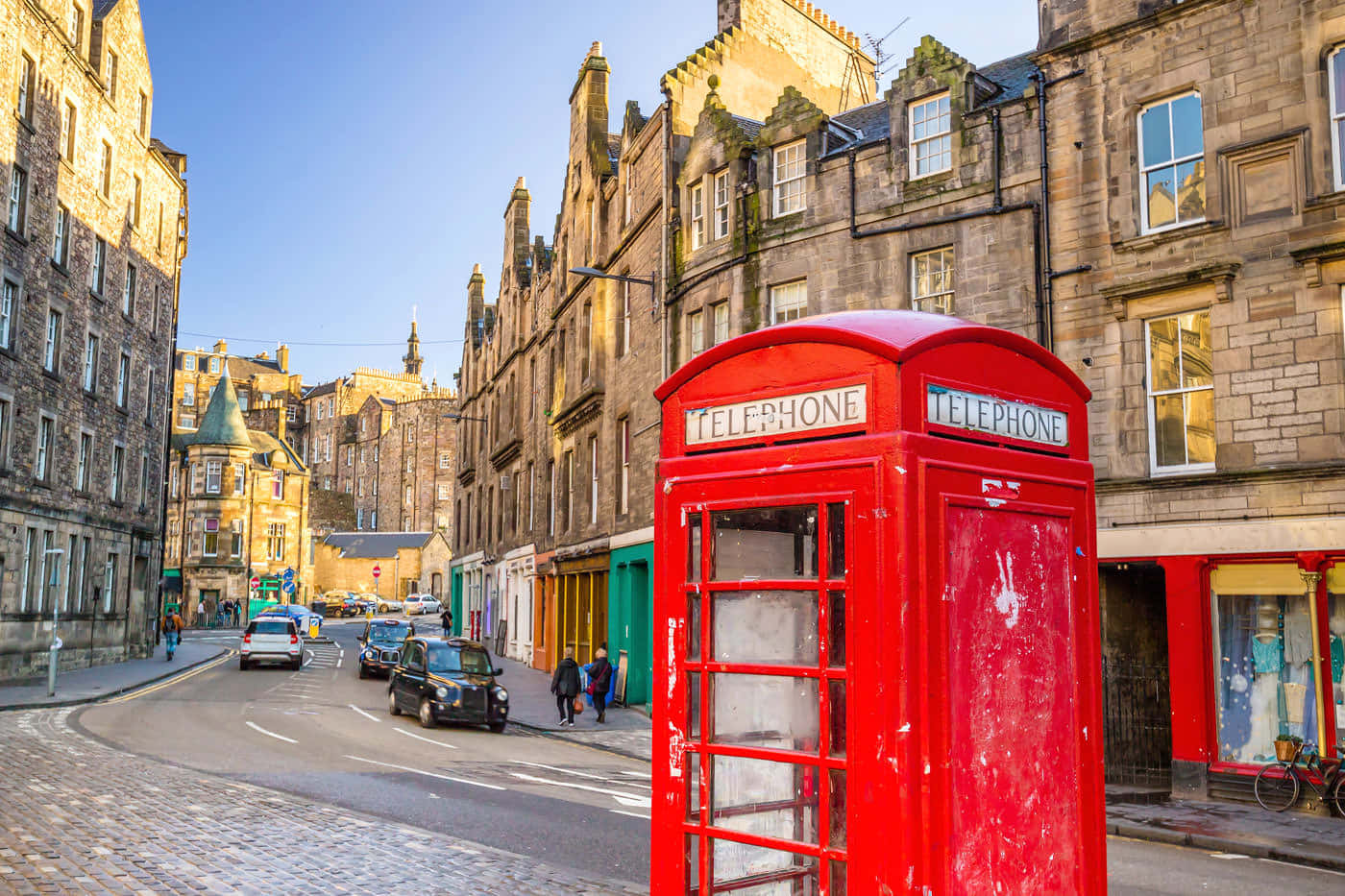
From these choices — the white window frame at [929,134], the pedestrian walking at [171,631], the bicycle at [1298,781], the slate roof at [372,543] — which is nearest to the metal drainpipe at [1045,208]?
the white window frame at [929,134]

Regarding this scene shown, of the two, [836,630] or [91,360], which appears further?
[91,360]

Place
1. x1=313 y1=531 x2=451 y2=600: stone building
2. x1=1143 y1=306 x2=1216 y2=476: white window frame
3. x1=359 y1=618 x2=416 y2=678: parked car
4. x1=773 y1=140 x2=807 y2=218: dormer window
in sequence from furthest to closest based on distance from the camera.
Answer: x1=313 y1=531 x2=451 y2=600: stone building < x1=359 y1=618 x2=416 y2=678: parked car < x1=773 y1=140 x2=807 y2=218: dormer window < x1=1143 y1=306 x2=1216 y2=476: white window frame

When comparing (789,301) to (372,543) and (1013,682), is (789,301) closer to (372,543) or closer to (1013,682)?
(1013,682)

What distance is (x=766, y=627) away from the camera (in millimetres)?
4438

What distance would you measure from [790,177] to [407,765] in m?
13.3

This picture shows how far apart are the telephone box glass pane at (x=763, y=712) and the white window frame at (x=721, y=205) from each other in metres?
19.9

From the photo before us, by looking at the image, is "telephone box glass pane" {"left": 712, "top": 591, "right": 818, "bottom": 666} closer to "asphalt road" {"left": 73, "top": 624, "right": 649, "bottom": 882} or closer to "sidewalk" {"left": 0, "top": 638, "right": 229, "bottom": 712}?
"asphalt road" {"left": 73, "top": 624, "right": 649, "bottom": 882}

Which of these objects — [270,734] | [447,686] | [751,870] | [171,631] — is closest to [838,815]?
[751,870]

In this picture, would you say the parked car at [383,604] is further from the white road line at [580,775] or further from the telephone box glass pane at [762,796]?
the telephone box glass pane at [762,796]

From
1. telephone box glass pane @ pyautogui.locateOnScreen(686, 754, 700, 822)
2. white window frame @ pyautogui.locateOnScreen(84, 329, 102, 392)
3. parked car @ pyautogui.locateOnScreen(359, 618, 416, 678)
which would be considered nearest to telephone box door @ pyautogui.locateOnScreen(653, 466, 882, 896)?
telephone box glass pane @ pyautogui.locateOnScreen(686, 754, 700, 822)

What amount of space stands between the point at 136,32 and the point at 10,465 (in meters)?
16.6

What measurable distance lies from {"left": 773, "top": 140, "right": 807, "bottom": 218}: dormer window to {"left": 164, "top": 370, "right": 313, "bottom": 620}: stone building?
60.4 meters

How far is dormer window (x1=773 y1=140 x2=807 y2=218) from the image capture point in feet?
72.1

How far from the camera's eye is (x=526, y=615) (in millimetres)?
39250
